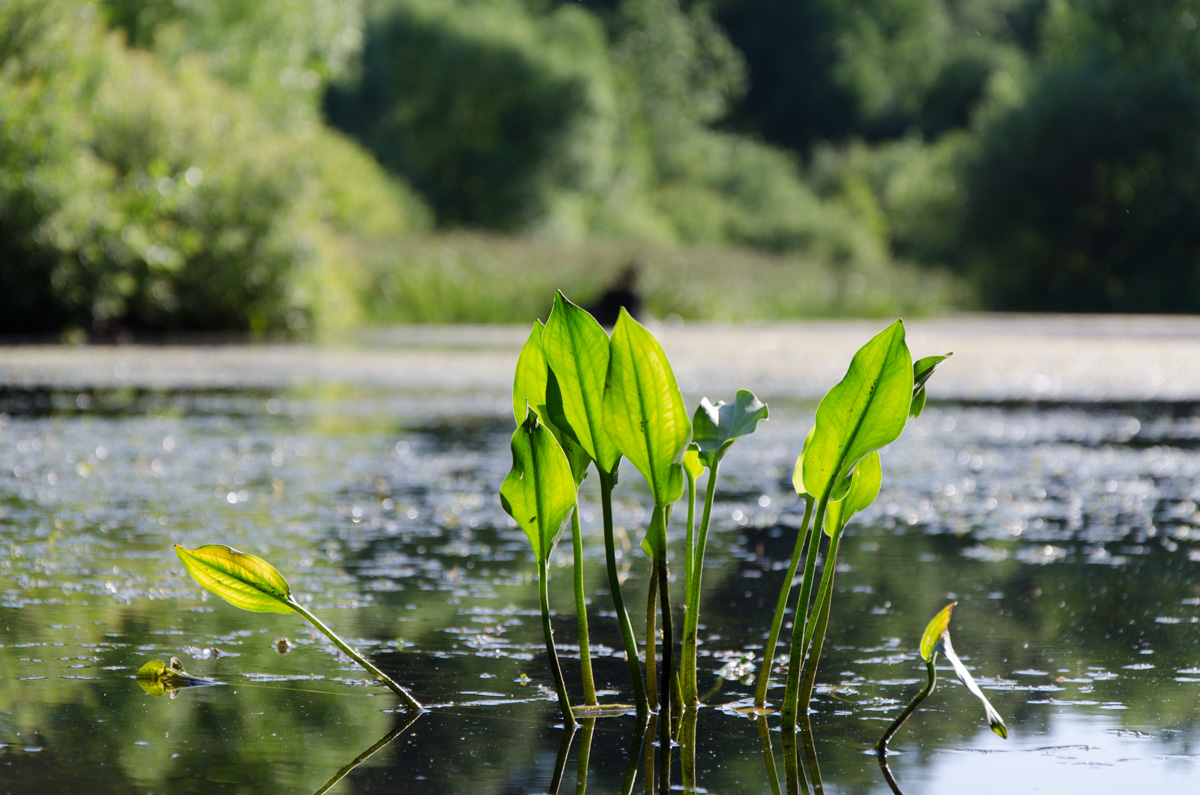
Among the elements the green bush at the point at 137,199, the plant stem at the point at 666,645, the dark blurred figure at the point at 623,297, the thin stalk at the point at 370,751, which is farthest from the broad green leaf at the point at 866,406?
the dark blurred figure at the point at 623,297

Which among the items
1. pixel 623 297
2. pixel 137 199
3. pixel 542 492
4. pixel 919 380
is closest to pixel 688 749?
pixel 542 492

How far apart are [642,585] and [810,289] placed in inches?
793

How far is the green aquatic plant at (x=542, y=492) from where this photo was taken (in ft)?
6.72

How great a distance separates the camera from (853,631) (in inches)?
111

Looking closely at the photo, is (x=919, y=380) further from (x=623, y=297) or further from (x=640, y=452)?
(x=623, y=297)

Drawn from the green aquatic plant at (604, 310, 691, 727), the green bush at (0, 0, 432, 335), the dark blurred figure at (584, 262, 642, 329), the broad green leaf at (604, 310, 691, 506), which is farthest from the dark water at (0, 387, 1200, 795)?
the dark blurred figure at (584, 262, 642, 329)

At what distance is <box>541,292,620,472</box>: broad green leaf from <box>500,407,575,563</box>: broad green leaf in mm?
59

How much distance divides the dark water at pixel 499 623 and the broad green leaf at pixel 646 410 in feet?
1.20

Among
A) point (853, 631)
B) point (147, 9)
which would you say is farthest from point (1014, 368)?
point (147, 9)

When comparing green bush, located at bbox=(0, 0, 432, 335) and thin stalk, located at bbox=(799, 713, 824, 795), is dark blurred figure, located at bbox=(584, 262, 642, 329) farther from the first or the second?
thin stalk, located at bbox=(799, 713, 824, 795)

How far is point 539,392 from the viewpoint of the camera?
2.13m

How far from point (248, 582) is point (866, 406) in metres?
0.90

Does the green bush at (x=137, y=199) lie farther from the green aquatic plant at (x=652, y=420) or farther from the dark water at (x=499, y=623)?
the green aquatic plant at (x=652, y=420)

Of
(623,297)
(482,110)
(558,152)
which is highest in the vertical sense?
(482,110)
